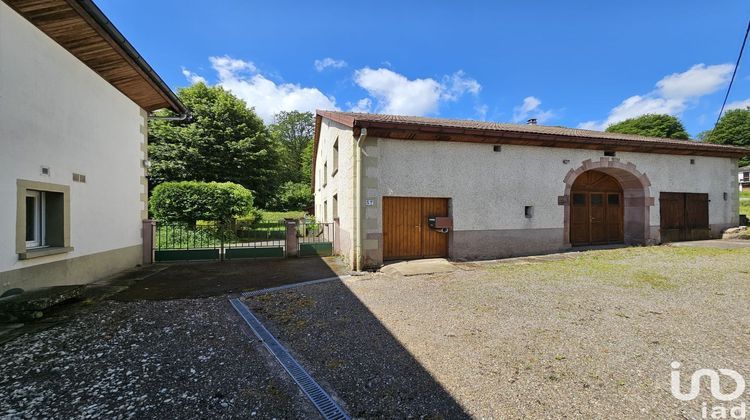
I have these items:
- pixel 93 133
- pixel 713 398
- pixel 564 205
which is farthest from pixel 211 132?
pixel 713 398

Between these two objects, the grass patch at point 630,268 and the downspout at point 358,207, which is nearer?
the grass patch at point 630,268

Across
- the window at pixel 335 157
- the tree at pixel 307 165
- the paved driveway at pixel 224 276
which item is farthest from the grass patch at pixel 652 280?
the tree at pixel 307 165

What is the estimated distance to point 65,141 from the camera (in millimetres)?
5379

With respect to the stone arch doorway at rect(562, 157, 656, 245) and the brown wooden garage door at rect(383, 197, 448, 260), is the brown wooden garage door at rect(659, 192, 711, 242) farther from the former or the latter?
the brown wooden garage door at rect(383, 197, 448, 260)

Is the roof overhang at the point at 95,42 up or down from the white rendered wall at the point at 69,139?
up

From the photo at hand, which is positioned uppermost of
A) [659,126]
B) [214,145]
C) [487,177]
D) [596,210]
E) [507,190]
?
[659,126]

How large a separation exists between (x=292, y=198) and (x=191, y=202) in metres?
15.1

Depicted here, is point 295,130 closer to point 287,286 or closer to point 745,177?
point 287,286

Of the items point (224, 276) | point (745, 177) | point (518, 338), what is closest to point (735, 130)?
point (745, 177)

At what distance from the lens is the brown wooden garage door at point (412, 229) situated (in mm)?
7934

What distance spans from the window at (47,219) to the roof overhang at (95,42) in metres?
2.56

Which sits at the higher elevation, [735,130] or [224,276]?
[735,130]

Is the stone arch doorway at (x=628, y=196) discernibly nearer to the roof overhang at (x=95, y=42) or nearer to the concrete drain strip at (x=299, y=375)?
the concrete drain strip at (x=299, y=375)

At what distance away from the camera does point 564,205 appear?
9297 millimetres
